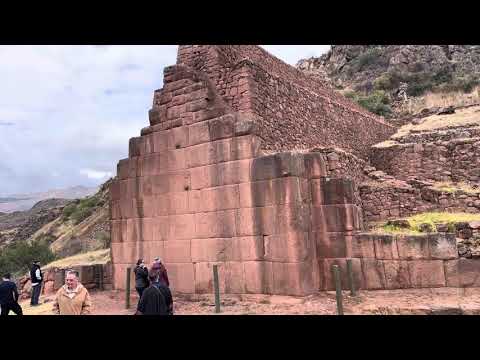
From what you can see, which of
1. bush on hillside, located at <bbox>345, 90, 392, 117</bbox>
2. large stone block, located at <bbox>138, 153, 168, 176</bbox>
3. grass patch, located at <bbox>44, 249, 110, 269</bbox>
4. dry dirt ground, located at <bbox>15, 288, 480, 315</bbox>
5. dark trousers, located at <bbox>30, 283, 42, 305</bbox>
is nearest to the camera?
dry dirt ground, located at <bbox>15, 288, 480, 315</bbox>

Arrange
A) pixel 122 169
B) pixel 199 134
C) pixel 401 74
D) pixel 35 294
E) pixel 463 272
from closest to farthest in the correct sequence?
1. pixel 463 272
2. pixel 199 134
3. pixel 122 169
4. pixel 35 294
5. pixel 401 74

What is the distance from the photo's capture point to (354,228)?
29.4ft

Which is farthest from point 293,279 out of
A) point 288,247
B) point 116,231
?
point 116,231

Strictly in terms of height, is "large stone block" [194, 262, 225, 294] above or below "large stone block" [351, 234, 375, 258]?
below

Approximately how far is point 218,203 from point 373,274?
146 inches

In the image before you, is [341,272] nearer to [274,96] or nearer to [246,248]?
[246,248]

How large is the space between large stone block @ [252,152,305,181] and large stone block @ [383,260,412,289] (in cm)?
263

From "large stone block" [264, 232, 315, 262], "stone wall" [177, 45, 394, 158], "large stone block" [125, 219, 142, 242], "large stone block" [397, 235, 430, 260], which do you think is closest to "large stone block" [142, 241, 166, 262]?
"large stone block" [125, 219, 142, 242]

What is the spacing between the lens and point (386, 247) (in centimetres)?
867

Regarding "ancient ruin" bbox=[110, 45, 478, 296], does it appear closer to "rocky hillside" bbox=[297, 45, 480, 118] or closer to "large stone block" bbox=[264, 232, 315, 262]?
"large stone block" bbox=[264, 232, 315, 262]

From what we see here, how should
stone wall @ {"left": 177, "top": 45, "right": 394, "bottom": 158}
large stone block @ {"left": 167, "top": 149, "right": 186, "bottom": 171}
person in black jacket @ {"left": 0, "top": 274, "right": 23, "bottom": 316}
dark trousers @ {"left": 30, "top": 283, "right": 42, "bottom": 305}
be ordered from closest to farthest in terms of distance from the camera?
1. person in black jacket @ {"left": 0, "top": 274, "right": 23, "bottom": 316}
2. large stone block @ {"left": 167, "top": 149, "right": 186, "bottom": 171}
3. dark trousers @ {"left": 30, "top": 283, "right": 42, "bottom": 305}
4. stone wall @ {"left": 177, "top": 45, "right": 394, "bottom": 158}

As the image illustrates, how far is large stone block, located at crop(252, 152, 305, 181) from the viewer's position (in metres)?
8.59

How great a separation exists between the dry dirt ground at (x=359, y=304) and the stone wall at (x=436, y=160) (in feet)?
40.6
